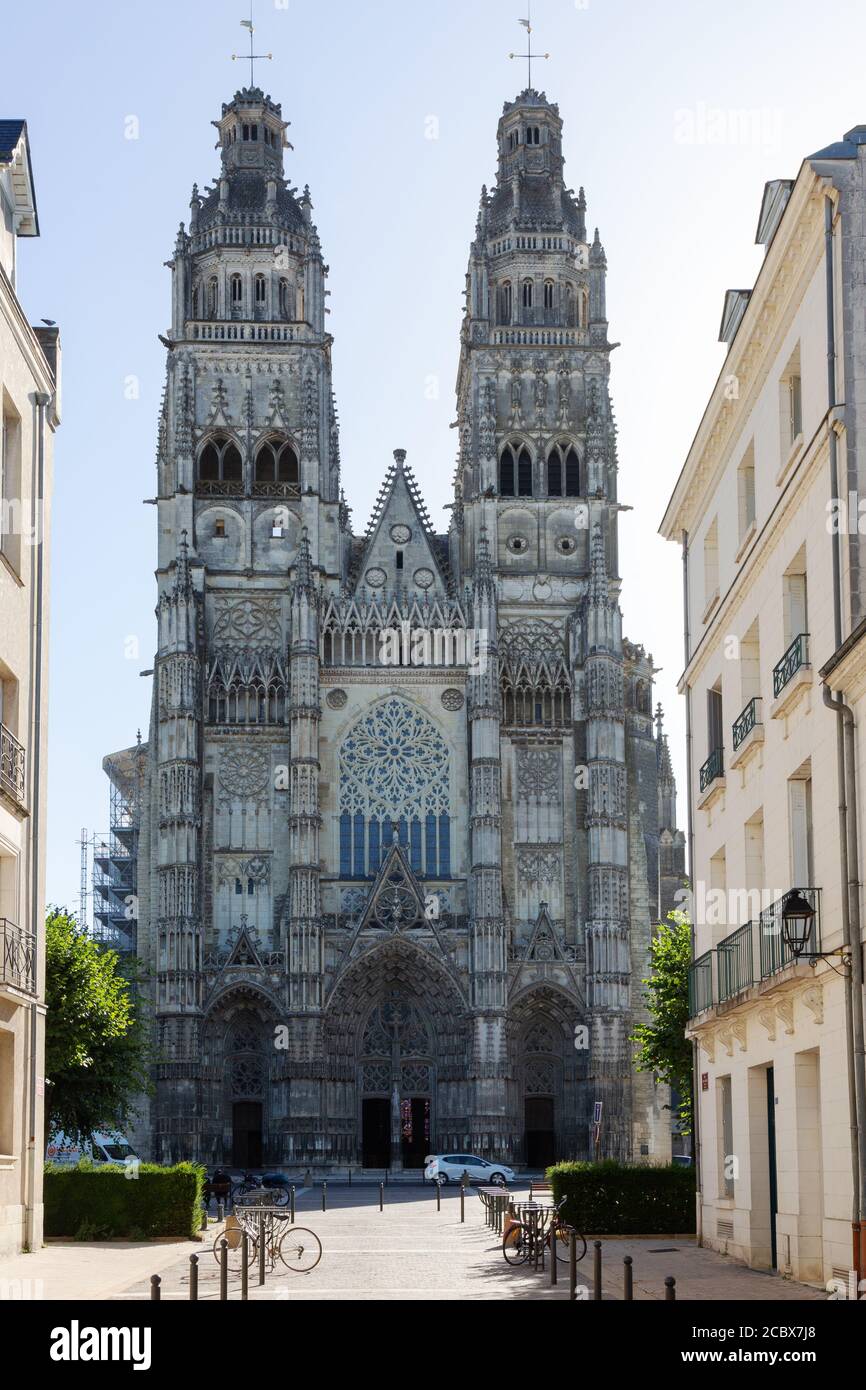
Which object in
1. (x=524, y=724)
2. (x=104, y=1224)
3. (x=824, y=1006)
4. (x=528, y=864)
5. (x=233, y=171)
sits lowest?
(x=104, y=1224)

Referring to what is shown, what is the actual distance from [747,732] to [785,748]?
6.60ft

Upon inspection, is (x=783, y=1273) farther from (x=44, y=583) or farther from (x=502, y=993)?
(x=502, y=993)

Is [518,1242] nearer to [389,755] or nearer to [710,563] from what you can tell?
[710,563]

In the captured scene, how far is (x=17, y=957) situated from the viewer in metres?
27.1

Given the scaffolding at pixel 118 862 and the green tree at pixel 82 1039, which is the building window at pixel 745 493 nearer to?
the green tree at pixel 82 1039

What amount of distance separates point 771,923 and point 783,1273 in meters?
4.30

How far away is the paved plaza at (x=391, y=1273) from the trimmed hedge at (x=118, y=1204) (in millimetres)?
426

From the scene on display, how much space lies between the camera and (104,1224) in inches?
1273

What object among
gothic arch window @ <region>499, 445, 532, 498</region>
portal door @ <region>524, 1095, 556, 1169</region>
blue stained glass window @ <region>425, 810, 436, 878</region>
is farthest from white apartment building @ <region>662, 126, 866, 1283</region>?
gothic arch window @ <region>499, 445, 532, 498</region>

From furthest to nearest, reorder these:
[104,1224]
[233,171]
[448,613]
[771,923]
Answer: [233,171], [448,613], [104,1224], [771,923]

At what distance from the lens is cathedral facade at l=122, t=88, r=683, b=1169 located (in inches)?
2625

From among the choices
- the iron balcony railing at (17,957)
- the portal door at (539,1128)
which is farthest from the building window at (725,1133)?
the portal door at (539,1128)
